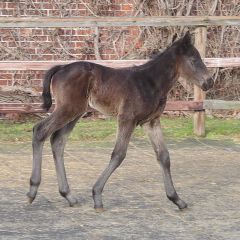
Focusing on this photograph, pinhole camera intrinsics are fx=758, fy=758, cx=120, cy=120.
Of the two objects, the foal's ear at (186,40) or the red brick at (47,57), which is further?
the red brick at (47,57)

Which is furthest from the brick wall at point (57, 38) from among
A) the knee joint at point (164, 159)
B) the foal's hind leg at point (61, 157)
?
the knee joint at point (164, 159)

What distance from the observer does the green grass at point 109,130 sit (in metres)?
10.9

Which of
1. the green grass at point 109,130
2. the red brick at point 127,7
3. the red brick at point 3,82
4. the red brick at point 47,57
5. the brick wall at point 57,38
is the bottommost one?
the green grass at point 109,130

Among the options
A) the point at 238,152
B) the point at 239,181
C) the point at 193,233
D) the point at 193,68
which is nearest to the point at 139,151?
the point at 238,152

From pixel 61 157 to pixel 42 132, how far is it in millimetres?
366

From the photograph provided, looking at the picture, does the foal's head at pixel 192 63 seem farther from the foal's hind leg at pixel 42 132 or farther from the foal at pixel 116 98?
the foal's hind leg at pixel 42 132

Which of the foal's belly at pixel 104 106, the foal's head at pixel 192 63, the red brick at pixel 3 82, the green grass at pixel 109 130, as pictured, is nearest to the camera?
the foal's belly at pixel 104 106

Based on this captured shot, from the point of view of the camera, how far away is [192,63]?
715cm

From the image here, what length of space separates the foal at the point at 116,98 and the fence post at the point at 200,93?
12.6 feet

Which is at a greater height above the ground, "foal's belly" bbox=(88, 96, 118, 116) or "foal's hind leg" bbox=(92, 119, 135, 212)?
"foal's belly" bbox=(88, 96, 118, 116)

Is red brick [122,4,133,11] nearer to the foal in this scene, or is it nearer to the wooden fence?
the wooden fence

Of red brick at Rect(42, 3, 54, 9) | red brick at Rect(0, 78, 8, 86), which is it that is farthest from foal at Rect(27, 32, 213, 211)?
red brick at Rect(42, 3, 54, 9)

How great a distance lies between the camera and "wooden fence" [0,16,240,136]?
34.4ft

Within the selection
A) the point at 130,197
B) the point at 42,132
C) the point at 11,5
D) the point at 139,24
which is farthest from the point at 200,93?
the point at 42,132
